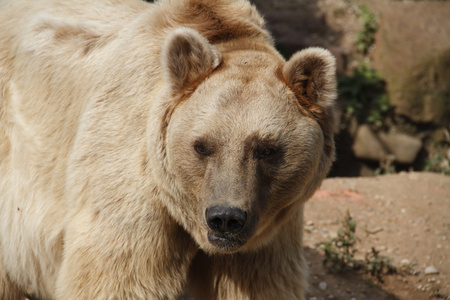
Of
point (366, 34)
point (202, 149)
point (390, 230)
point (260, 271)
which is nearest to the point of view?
point (202, 149)

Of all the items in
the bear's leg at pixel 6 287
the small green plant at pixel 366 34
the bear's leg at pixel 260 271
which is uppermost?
the bear's leg at pixel 260 271

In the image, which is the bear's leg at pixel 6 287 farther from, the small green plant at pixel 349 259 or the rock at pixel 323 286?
the small green plant at pixel 349 259

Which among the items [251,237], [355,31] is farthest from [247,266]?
[355,31]

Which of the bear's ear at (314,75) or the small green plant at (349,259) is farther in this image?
the small green plant at (349,259)

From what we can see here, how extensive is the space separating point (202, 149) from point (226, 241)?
0.58 m

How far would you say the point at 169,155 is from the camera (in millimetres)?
3738

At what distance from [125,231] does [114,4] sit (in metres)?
2.10

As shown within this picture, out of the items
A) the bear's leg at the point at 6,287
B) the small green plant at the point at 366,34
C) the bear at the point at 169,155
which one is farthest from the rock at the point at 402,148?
the bear's leg at the point at 6,287

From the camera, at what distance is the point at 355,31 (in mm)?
11531

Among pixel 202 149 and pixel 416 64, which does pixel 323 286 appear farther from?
pixel 416 64

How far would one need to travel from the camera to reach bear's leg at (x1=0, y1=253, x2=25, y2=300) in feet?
16.1

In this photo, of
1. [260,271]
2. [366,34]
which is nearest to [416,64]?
[366,34]

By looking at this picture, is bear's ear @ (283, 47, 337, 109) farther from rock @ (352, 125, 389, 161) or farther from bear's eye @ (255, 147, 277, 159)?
rock @ (352, 125, 389, 161)

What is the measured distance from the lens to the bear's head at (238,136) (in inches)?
140
